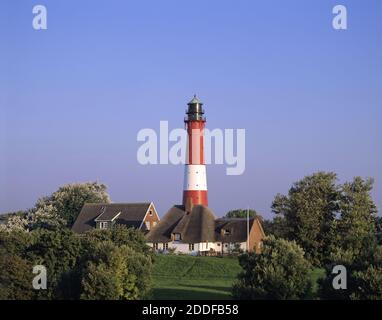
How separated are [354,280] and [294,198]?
18629 millimetres

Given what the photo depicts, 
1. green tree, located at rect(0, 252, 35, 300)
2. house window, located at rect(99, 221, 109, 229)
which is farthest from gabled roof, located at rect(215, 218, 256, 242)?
green tree, located at rect(0, 252, 35, 300)

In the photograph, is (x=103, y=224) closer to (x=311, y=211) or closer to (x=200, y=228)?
(x=200, y=228)

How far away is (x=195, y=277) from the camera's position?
193ft

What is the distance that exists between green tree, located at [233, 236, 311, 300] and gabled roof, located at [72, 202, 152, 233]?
38.0m

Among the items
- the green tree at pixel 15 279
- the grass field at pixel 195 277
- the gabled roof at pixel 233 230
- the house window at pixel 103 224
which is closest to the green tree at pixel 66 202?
the house window at pixel 103 224

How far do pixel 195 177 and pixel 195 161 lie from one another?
1519 mm

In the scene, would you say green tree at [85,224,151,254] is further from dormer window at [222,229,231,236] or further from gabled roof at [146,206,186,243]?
gabled roof at [146,206,186,243]

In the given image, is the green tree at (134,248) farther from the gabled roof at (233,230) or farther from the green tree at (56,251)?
the gabled roof at (233,230)

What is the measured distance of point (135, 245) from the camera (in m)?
55.0

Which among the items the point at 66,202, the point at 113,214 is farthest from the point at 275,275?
the point at 66,202

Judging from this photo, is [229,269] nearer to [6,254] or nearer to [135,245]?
[135,245]
